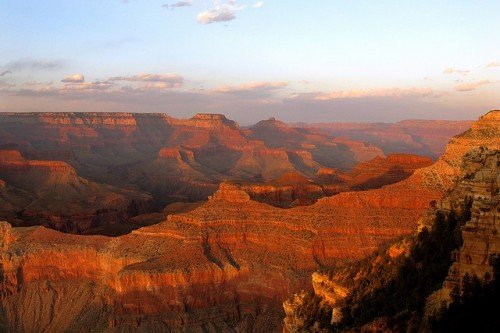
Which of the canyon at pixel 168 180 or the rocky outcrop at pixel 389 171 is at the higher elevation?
the rocky outcrop at pixel 389 171

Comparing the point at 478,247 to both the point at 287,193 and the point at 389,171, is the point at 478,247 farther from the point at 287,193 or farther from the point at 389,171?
the point at 389,171

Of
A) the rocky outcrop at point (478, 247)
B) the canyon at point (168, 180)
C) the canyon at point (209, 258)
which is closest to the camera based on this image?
the rocky outcrop at point (478, 247)

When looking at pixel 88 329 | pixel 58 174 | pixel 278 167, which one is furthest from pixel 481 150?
pixel 278 167

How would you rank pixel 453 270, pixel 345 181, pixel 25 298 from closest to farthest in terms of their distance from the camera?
pixel 453 270 < pixel 25 298 < pixel 345 181

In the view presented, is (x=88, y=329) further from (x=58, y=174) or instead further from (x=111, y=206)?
(x=58, y=174)

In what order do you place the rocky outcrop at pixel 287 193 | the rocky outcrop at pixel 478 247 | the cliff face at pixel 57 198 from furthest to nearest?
the cliff face at pixel 57 198 < the rocky outcrop at pixel 287 193 < the rocky outcrop at pixel 478 247

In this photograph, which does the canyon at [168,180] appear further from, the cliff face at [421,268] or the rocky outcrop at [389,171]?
the cliff face at [421,268]

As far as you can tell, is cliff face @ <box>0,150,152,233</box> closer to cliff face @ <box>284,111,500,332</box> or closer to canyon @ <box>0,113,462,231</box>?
canyon @ <box>0,113,462,231</box>

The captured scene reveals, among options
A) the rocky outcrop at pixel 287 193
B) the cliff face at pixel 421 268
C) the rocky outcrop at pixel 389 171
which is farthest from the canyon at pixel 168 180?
the cliff face at pixel 421 268

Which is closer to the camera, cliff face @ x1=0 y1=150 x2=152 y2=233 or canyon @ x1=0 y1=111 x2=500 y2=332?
canyon @ x1=0 y1=111 x2=500 y2=332

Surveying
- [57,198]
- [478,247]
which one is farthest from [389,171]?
[57,198]

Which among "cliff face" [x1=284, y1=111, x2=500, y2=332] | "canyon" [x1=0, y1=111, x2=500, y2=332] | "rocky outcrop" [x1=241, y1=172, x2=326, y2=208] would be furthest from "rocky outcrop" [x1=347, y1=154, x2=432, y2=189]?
"cliff face" [x1=284, y1=111, x2=500, y2=332]
